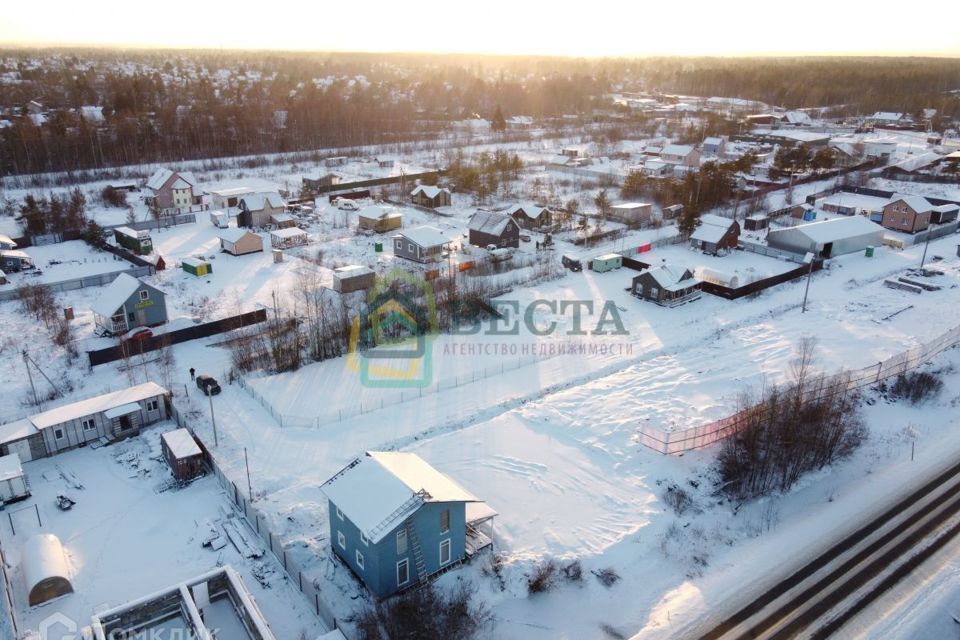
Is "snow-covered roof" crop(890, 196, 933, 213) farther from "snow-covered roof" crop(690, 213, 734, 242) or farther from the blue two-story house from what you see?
the blue two-story house

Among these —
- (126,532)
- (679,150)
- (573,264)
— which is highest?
(679,150)

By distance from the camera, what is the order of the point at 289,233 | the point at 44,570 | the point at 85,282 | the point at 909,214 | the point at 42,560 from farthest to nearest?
the point at 909,214
the point at 289,233
the point at 85,282
the point at 42,560
the point at 44,570

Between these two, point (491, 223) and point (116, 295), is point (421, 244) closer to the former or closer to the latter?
point (491, 223)

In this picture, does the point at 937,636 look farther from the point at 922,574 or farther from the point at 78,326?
the point at 78,326

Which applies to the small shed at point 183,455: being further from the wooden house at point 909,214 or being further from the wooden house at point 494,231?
the wooden house at point 909,214

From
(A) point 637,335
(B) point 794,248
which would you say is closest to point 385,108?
(B) point 794,248

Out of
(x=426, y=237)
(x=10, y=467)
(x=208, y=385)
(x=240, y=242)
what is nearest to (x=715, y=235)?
(x=426, y=237)

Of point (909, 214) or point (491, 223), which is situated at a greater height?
point (909, 214)

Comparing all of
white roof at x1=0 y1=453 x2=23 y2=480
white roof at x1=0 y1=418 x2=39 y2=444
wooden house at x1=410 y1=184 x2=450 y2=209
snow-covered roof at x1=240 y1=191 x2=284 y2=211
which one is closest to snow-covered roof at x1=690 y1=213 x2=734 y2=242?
wooden house at x1=410 y1=184 x2=450 y2=209
